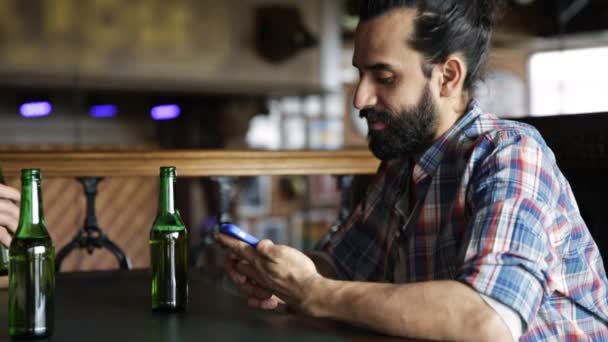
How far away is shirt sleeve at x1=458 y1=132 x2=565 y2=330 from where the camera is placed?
3.28 ft

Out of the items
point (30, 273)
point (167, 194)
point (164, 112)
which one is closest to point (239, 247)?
point (167, 194)

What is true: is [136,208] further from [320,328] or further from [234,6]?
[320,328]

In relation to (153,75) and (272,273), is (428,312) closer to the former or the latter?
(272,273)

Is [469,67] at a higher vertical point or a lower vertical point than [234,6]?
lower

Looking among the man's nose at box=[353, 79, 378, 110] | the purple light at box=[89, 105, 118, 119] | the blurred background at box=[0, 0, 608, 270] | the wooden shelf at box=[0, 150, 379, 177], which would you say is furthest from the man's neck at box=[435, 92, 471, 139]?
the purple light at box=[89, 105, 118, 119]

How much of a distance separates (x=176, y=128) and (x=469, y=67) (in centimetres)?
449

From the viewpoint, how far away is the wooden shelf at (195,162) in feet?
5.73

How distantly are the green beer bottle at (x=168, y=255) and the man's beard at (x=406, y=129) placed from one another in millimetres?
394

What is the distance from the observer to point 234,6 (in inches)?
215

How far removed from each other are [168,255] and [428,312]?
0.39m

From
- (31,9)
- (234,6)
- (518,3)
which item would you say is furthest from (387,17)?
(518,3)

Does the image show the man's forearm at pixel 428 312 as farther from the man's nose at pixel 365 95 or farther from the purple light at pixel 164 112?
the purple light at pixel 164 112

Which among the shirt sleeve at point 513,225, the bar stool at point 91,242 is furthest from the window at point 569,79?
the shirt sleeve at point 513,225

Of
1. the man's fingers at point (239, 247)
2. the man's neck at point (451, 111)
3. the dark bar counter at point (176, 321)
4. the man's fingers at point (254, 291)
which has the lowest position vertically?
the dark bar counter at point (176, 321)
